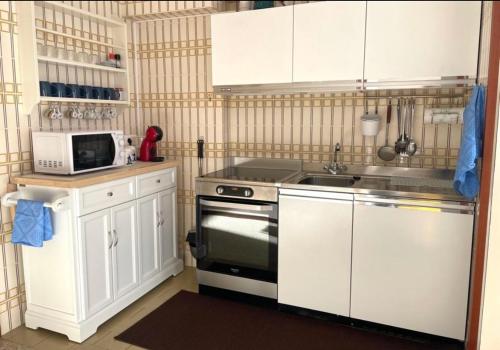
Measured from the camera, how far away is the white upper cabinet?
96cm

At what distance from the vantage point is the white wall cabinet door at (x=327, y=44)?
1625mm

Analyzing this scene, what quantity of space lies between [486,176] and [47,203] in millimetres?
1744

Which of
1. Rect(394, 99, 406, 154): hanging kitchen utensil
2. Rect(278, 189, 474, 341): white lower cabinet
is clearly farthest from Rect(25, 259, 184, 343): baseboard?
Rect(394, 99, 406, 154): hanging kitchen utensil

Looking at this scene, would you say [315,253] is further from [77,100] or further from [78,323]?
[77,100]

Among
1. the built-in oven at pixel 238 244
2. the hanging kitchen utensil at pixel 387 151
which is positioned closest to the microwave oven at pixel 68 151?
the built-in oven at pixel 238 244

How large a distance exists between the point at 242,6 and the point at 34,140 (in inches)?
50.3

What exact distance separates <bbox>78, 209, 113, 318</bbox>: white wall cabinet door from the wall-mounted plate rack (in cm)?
62

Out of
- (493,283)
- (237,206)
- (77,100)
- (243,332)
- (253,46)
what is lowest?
(243,332)

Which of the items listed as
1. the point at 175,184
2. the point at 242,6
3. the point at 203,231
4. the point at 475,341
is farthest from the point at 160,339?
the point at 242,6

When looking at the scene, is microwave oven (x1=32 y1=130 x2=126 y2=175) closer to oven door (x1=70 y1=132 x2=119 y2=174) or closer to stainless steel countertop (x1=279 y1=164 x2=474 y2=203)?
oven door (x1=70 y1=132 x2=119 y2=174)

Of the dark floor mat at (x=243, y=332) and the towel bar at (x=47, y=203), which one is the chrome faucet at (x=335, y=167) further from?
the towel bar at (x=47, y=203)

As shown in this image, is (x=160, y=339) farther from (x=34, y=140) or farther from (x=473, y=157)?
(x=473, y=157)

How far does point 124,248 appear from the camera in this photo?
2064 millimetres

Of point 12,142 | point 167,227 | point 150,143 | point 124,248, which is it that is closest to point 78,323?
point 124,248
